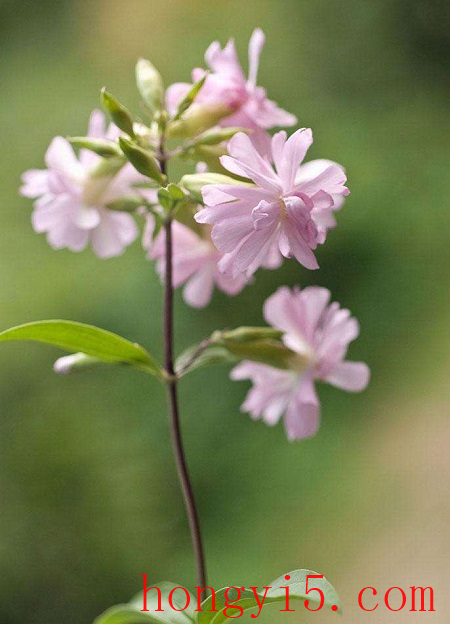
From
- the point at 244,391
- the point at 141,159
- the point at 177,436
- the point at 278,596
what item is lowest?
the point at 278,596

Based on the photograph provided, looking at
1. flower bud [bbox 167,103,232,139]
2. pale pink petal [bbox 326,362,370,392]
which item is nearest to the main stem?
flower bud [bbox 167,103,232,139]

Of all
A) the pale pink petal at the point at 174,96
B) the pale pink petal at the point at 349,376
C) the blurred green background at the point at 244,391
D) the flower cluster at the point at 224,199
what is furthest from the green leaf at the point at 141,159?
the blurred green background at the point at 244,391

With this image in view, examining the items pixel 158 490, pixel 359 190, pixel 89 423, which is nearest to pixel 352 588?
pixel 158 490

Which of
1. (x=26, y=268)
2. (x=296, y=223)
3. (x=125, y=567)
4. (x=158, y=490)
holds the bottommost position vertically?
(x=296, y=223)

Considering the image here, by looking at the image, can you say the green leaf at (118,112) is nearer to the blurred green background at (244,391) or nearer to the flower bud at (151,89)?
the flower bud at (151,89)

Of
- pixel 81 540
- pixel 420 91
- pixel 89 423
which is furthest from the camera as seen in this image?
pixel 420 91

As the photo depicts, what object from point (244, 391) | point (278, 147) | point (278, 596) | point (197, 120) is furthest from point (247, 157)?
point (244, 391)

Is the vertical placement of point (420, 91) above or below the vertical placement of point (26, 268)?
above

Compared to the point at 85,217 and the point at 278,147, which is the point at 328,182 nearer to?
the point at 278,147

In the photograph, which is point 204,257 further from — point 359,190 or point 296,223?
point 359,190
